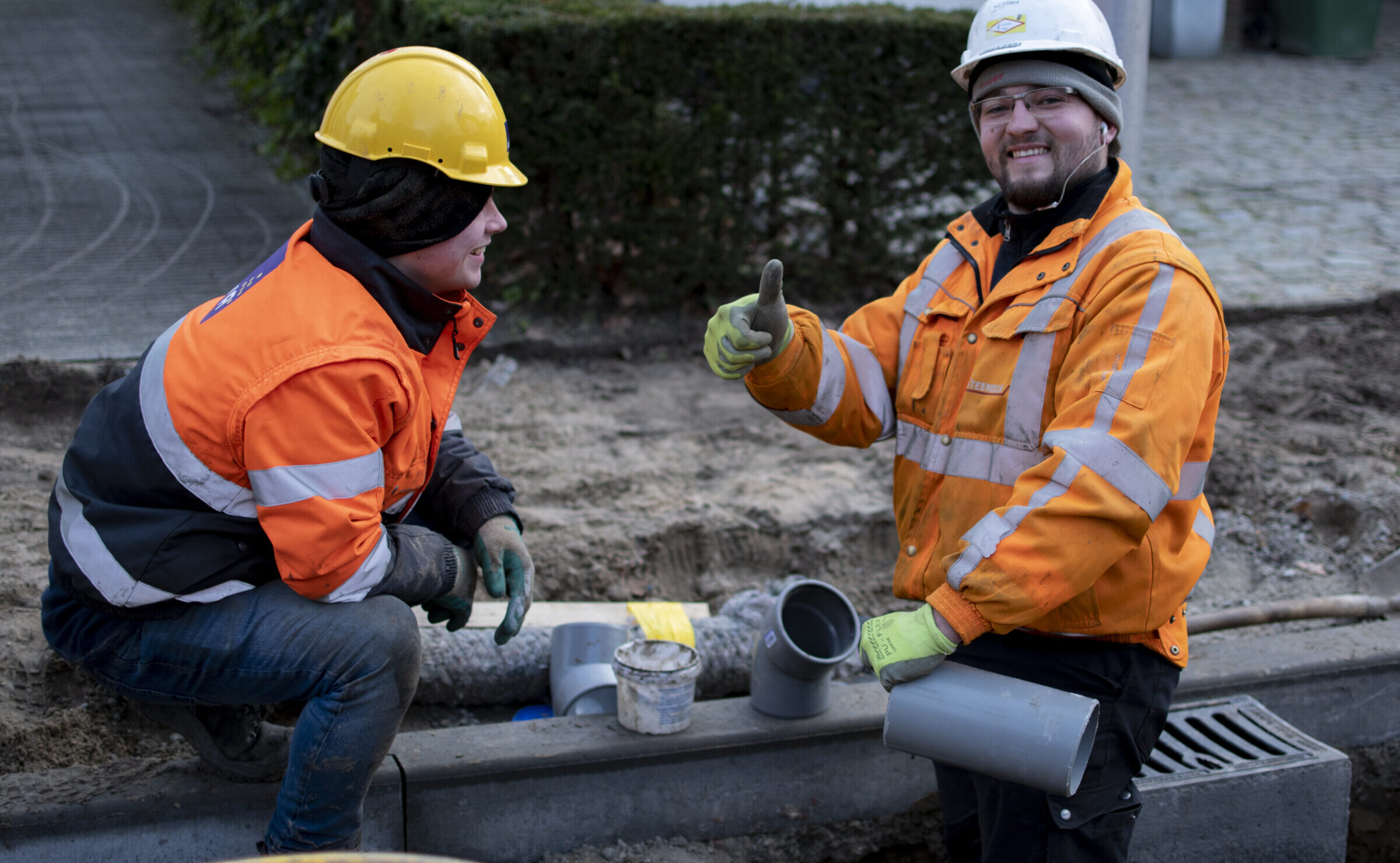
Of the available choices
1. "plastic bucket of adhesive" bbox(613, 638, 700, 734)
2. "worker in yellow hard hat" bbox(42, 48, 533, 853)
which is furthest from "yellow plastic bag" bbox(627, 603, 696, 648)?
"worker in yellow hard hat" bbox(42, 48, 533, 853)

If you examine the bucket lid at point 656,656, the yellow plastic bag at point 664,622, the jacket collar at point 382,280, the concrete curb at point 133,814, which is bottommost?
the yellow plastic bag at point 664,622

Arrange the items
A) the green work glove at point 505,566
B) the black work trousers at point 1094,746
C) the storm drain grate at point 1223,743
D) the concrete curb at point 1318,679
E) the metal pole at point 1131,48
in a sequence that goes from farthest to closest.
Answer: the metal pole at point 1131,48 → the concrete curb at point 1318,679 → the storm drain grate at point 1223,743 → the green work glove at point 505,566 → the black work trousers at point 1094,746

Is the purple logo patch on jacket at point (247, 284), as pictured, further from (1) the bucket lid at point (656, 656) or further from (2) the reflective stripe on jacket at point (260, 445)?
(1) the bucket lid at point (656, 656)

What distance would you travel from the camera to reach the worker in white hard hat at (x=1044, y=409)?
2238mm

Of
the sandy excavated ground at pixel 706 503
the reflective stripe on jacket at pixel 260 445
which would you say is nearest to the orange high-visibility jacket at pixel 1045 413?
the reflective stripe on jacket at pixel 260 445

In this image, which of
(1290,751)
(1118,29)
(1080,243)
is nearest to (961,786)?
(1290,751)

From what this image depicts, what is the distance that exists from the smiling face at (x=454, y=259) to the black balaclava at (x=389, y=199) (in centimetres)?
2

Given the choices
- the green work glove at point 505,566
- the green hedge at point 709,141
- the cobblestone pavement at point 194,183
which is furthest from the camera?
the cobblestone pavement at point 194,183

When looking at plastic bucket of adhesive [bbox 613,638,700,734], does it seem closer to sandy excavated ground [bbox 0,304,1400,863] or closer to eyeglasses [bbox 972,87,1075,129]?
sandy excavated ground [bbox 0,304,1400,863]

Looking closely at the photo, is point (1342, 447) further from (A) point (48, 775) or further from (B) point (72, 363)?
(B) point (72, 363)

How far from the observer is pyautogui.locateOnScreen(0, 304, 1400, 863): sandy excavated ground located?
10.7 feet

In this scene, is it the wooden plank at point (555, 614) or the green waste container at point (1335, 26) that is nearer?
the wooden plank at point (555, 614)

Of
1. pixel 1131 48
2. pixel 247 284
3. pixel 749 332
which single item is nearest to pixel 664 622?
pixel 749 332

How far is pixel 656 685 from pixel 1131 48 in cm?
276
